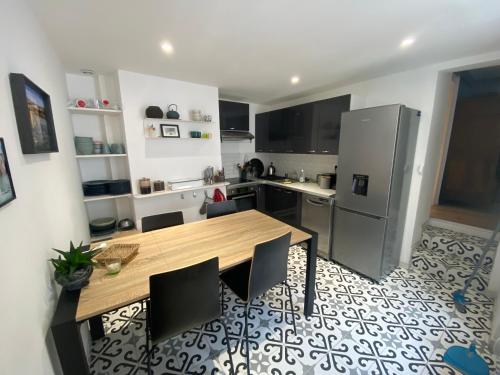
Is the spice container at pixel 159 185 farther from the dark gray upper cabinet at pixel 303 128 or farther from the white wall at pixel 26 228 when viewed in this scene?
the dark gray upper cabinet at pixel 303 128

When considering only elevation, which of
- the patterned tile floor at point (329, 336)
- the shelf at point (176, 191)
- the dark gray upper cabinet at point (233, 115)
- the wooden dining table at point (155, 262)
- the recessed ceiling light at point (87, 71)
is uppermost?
the recessed ceiling light at point (87, 71)

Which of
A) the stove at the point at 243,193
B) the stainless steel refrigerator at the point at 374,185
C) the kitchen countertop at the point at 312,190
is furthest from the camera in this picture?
the stove at the point at 243,193

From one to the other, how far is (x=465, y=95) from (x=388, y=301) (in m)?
3.01

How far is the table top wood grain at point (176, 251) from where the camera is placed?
3.38ft

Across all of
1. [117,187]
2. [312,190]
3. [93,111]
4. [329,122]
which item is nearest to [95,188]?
[117,187]

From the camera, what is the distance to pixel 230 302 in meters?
2.07

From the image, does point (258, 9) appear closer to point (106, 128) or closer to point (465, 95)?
point (106, 128)

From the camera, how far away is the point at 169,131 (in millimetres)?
2766

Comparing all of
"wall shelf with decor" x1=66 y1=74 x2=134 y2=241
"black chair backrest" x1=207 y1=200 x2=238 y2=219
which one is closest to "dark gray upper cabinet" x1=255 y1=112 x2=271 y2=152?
"black chair backrest" x1=207 y1=200 x2=238 y2=219

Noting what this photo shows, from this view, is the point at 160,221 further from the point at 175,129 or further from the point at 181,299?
the point at 175,129

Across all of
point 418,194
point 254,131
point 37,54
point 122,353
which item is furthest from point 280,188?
point 37,54

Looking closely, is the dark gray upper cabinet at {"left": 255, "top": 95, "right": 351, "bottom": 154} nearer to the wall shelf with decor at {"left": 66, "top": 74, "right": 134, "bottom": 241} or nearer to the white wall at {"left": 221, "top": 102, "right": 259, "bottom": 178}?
the white wall at {"left": 221, "top": 102, "right": 259, "bottom": 178}

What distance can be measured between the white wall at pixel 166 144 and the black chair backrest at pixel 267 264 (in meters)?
2.01

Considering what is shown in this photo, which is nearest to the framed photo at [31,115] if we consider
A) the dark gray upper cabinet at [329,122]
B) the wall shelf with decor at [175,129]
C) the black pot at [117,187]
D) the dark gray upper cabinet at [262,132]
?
the black pot at [117,187]
